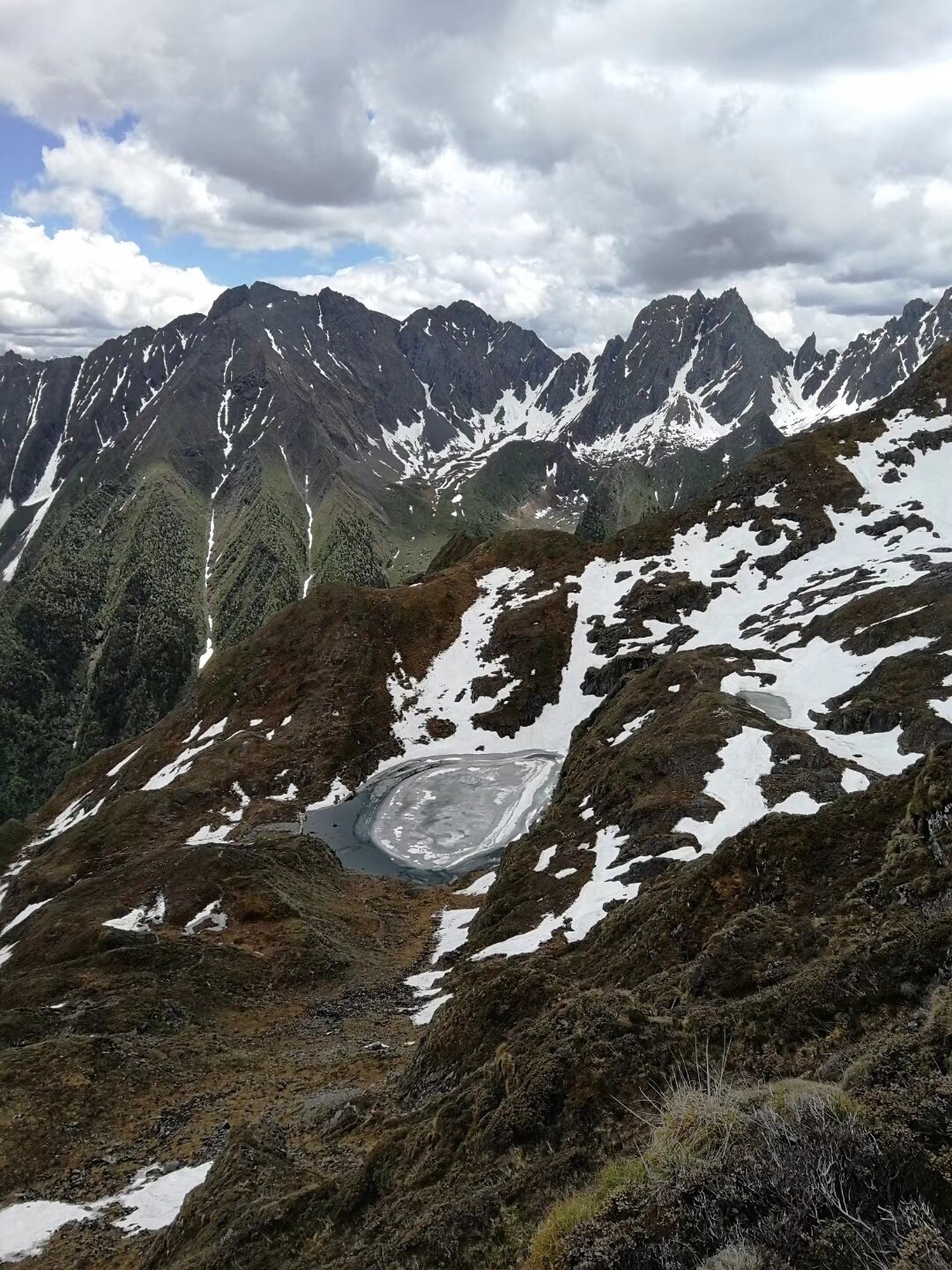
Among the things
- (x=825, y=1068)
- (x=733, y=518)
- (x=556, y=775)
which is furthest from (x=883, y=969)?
(x=733, y=518)

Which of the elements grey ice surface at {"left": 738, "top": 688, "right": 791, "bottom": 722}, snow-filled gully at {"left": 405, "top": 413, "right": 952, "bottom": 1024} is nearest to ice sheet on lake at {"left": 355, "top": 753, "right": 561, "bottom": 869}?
snow-filled gully at {"left": 405, "top": 413, "right": 952, "bottom": 1024}

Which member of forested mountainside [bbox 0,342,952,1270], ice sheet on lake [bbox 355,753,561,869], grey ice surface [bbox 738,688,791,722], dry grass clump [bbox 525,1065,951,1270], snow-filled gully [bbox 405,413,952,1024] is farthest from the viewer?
ice sheet on lake [bbox 355,753,561,869]

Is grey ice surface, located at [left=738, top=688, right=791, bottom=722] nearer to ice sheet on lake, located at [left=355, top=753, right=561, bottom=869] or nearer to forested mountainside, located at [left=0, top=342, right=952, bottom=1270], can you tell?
forested mountainside, located at [left=0, top=342, right=952, bottom=1270]

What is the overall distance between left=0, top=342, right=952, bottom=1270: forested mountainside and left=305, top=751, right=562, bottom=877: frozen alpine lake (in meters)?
0.65

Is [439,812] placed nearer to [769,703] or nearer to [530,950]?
[769,703]

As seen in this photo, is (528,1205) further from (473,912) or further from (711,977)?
(473,912)

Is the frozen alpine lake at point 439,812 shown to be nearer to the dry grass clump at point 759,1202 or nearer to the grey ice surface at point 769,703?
the grey ice surface at point 769,703

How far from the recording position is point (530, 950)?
32656 mm

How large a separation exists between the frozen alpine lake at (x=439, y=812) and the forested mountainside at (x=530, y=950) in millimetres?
647

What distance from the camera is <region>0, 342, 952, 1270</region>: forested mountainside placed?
679 centimetres

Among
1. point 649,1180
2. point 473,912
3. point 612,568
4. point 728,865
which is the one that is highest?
point 612,568

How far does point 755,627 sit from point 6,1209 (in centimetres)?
8245

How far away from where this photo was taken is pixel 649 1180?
625 centimetres

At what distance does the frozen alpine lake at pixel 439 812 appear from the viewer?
6938cm
